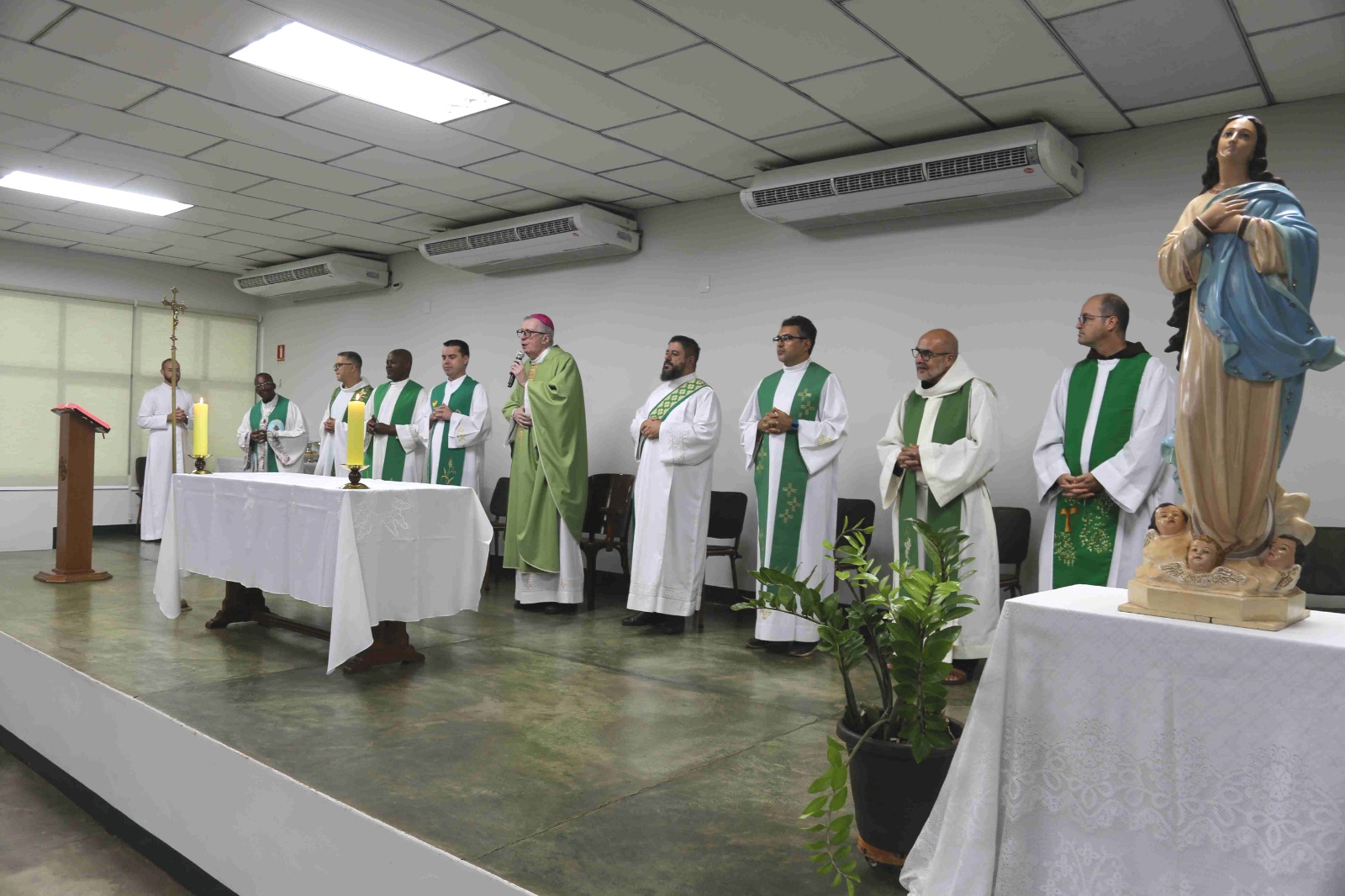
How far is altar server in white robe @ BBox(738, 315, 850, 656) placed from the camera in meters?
4.95

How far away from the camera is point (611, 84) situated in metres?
4.60

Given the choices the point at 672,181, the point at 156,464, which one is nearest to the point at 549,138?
the point at 672,181

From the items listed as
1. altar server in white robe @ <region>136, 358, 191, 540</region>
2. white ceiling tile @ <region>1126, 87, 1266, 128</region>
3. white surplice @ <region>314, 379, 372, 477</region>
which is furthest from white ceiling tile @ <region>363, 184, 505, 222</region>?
white ceiling tile @ <region>1126, 87, 1266, 128</region>

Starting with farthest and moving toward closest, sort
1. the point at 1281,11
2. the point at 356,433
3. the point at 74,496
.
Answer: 1. the point at 74,496
2. the point at 356,433
3. the point at 1281,11

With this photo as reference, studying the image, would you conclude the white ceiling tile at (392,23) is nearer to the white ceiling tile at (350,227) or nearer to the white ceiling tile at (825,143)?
the white ceiling tile at (825,143)

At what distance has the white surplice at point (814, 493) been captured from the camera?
4.88 metres

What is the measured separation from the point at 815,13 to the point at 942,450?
191 centimetres

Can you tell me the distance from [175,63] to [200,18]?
2.07ft

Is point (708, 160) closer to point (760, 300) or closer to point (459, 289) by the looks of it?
point (760, 300)

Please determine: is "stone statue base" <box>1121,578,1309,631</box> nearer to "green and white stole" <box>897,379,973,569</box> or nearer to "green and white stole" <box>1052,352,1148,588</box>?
"green and white stole" <box>1052,352,1148,588</box>

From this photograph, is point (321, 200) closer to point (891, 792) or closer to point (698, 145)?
point (698, 145)

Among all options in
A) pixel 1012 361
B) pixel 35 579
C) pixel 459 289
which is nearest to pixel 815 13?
pixel 1012 361

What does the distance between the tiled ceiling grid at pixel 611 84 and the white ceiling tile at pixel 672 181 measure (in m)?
0.03

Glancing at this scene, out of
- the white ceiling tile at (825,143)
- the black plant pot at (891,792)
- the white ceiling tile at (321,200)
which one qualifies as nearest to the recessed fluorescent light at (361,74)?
the white ceiling tile at (825,143)
